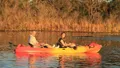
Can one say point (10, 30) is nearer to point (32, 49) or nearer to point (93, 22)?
point (93, 22)

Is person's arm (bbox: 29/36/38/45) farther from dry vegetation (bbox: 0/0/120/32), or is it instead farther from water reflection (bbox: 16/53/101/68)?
dry vegetation (bbox: 0/0/120/32)

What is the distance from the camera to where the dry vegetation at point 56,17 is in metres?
45.3

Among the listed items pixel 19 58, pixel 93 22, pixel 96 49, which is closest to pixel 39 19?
pixel 93 22

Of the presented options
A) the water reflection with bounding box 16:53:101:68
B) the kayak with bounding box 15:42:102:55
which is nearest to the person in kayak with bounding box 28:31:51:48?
the kayak with bounding box 15:42:102:55

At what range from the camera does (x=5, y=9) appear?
47344 mm

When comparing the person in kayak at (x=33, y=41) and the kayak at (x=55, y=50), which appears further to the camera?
the person in kayak at (x=33, y=41)

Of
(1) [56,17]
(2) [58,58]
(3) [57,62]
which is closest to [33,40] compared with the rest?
(2) [58,58]

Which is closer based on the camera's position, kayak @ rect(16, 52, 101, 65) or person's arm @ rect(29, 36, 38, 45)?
kayak @ rect(16, 52, 101, 65)

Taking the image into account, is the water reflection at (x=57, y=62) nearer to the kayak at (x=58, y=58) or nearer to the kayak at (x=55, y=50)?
the kayak at (x=58, y=58)

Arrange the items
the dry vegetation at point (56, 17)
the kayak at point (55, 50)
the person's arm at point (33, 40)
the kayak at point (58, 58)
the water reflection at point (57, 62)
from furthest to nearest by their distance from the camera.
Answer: the dry vegetation at point (56, 17) → the person's arm at point (33, 40) → the kayak at point (55, 50) → the kayak at point (58, 58) → the water reflection at point (57, 62)

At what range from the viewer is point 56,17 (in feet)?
156

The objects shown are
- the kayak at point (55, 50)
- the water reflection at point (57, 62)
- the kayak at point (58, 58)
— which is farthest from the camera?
the kayak at point (55, 50)

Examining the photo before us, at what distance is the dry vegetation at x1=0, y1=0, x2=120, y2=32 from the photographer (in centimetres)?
4534

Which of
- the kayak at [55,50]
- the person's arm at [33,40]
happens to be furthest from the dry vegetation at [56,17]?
the person's arm at [33,40]
